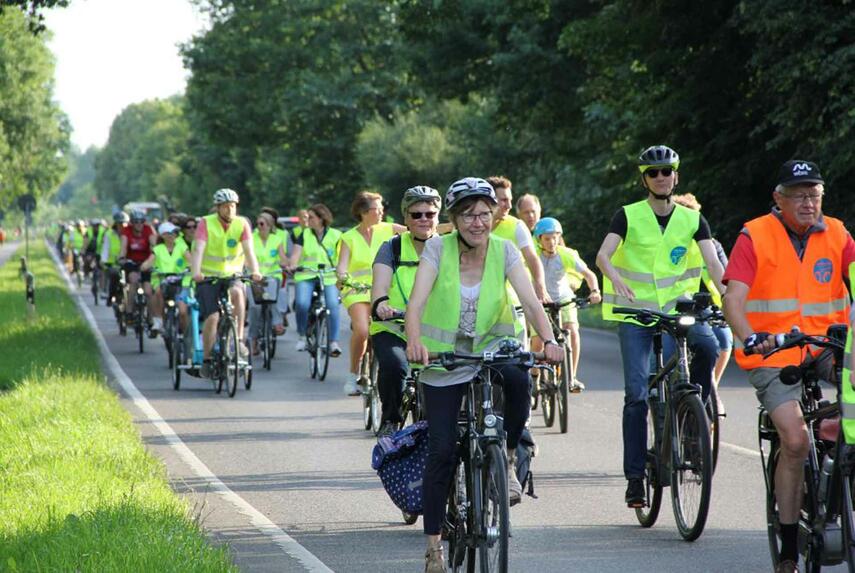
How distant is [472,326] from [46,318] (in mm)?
20355

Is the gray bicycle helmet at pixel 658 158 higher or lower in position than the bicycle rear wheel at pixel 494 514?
higher

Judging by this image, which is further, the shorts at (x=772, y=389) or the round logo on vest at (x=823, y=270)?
the round logo on vest at (x=823, y=270)

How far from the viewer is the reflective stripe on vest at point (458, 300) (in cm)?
672

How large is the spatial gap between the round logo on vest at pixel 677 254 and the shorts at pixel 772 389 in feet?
6.70

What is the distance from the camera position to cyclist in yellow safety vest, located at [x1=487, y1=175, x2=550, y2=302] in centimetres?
1053

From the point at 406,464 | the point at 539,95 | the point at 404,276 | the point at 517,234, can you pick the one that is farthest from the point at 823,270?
the point at 539,95

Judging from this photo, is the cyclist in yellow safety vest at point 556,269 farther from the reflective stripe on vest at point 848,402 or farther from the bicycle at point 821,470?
the reflective stripe on vest at point 848,402

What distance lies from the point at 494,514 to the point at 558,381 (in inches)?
263

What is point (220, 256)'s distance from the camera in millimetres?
15594

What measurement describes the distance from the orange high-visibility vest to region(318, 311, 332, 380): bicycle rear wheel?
1120cm

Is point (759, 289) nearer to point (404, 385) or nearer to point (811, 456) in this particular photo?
point (811, 456)

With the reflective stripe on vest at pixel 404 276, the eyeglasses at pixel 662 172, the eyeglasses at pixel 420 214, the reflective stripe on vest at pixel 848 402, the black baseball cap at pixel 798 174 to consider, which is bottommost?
the reflective stripe on vest at pixel 848 402

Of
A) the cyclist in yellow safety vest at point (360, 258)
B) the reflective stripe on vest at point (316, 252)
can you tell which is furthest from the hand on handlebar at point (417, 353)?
the reflective stripe on vest at point (316, 252)

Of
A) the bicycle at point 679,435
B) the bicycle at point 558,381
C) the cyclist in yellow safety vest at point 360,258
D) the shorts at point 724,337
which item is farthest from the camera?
the bicycle at point 558,381
